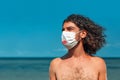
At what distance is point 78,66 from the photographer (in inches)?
258

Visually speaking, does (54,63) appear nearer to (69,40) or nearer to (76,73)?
(76,73)

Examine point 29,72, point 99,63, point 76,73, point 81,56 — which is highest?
point 29,72

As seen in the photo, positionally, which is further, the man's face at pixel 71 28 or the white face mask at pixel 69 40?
the man's face at pixel 71 28

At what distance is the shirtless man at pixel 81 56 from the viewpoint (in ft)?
21.0

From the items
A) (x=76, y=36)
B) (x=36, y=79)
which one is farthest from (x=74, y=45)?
(x=36, y=79)

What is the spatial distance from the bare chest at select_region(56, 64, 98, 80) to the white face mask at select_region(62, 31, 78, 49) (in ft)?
1.09

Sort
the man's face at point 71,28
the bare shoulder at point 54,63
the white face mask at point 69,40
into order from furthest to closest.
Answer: the bare shoulder at point 54,63, the man's face at point 71,28, the white face mask at point 69,40

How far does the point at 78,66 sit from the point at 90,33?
437 mm

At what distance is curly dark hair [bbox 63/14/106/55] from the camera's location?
641 cm

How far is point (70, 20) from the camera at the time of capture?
6375mm

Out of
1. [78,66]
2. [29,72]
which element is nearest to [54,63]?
[78,66]

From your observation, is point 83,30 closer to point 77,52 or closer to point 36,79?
point 77,52

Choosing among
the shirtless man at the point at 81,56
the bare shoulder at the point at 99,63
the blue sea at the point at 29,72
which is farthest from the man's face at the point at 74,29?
the blue sea at the point at 29,72

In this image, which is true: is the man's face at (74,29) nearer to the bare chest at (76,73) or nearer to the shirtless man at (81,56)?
the shirtless man at (81,56)
